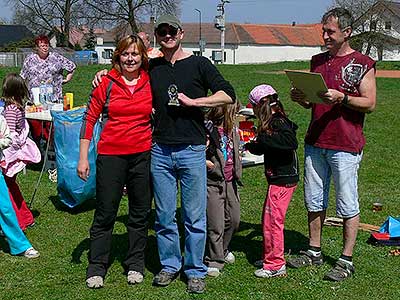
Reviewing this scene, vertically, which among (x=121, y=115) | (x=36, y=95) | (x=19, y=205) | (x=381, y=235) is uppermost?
(x=121, y=115)

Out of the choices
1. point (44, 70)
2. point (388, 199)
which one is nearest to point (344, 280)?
point (388, 199)

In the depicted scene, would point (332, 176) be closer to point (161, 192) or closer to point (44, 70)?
point (161, 192)

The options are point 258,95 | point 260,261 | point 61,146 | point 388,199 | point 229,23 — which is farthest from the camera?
point 229,23

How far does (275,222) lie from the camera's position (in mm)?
4445

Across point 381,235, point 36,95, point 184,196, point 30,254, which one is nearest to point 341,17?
point 184,196

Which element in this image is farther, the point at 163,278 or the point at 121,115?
the point at 163,278

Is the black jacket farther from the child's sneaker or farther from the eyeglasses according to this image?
the eyeglasses

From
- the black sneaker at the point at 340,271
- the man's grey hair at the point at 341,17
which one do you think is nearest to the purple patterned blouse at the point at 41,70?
the man's grey hair at the point at 341,17

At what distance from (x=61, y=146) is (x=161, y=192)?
2366mm

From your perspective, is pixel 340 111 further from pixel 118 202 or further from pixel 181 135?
pixel 118 202

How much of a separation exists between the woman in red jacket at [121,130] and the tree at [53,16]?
167 ft

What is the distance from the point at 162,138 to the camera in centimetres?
403

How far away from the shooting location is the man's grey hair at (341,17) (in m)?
4.06

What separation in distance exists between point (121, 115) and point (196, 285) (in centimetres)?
126
